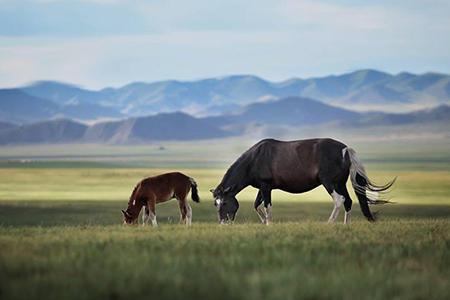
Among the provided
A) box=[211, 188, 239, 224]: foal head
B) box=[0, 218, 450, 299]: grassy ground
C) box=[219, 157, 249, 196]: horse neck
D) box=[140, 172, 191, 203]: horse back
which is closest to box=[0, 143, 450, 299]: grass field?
box=[0, 218, 450, 299]: grassy ground

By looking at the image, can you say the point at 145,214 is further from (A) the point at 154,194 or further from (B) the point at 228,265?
(B) the point at 228,265

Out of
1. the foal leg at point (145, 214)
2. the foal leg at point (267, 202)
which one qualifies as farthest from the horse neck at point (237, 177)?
the foal leg at point (145, 214)

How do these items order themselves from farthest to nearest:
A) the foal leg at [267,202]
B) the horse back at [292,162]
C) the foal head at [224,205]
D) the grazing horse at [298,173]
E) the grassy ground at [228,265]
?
the foal head at [224,205] < the horse back at [292,162] < the grazing horse at [298,173] < the foal leg at [267,202] < the grassy ground at [228,265]

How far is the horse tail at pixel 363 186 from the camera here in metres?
19.0

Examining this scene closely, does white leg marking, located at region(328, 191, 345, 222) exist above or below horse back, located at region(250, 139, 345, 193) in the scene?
below

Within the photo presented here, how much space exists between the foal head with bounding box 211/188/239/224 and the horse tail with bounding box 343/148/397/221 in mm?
2890

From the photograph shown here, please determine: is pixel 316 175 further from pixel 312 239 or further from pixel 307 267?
pixel 307 267

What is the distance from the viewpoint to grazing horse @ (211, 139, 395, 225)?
1895cm

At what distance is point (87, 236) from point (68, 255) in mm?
3136

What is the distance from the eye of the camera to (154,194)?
18.9 m

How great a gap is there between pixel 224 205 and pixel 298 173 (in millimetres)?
1927

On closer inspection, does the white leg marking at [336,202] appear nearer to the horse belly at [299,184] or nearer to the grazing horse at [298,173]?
the grazing horse at [298,173]

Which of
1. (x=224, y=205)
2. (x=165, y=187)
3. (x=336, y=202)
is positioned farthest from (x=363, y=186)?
(x=165, y=187)

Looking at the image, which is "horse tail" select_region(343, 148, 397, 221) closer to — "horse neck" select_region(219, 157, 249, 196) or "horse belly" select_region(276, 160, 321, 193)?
"horse belly" select_region(276, 160, 321, 193)
